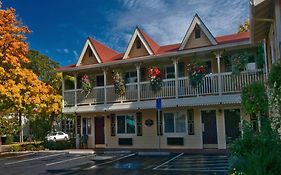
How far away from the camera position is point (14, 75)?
22812 mm

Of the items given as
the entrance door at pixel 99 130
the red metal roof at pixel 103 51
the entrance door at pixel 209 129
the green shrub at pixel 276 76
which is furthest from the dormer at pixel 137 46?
the green shrub at pixel 276 76

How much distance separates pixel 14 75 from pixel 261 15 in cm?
1901

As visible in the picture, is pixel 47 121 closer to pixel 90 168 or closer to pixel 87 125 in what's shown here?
pixel 87 125

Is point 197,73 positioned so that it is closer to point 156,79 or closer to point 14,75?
point 156,79

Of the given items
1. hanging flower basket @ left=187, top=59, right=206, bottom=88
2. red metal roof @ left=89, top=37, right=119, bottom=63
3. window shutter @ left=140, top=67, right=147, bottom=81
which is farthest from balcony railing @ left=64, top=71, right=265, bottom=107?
red metal roof @ left=89, top=37, right=119, bottom=63

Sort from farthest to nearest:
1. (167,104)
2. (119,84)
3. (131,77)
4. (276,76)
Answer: (131,77)
(119,84)
(167,104)
(276,76)

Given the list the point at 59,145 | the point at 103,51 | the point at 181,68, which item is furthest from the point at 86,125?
the point at 181,68

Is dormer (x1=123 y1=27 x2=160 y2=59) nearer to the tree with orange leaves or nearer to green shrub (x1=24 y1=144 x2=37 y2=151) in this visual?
the tree with orange leaves

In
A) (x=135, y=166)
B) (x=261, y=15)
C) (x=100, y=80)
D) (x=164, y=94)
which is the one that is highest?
(x=261, y=15)

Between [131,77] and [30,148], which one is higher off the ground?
[131,77]

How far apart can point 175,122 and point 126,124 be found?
4041 mm

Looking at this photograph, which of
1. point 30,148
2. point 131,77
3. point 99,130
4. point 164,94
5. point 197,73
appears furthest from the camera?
point 30,148

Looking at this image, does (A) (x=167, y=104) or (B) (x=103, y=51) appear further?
(B) (x=103, y=51)

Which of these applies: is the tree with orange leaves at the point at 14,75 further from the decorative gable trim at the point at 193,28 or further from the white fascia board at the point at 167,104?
the decorative gable trim at the point at 193,28
